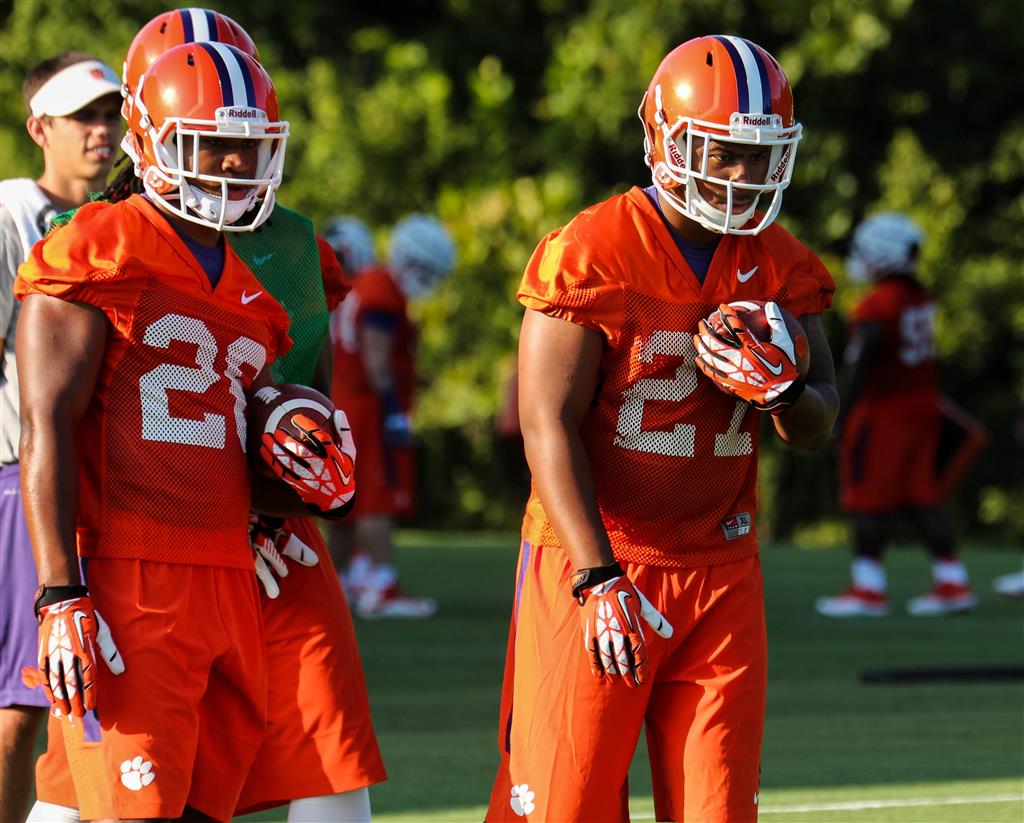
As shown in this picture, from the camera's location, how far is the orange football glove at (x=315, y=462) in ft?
13.0

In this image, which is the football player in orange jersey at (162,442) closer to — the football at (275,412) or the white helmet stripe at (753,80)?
the football at (275,412)

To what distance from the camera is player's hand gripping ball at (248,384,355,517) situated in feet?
13.0

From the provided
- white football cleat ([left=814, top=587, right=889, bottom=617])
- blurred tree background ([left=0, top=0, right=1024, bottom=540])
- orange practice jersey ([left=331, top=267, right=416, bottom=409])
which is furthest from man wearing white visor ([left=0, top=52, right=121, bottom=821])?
blurred tree background ([left=0, top=0, right=1024, bottom=540])

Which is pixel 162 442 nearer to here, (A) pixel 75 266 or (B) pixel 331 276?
(A) pixel 75 266

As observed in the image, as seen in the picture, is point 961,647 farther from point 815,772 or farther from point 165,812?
point 165,812

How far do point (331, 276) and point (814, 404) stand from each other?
1279mm

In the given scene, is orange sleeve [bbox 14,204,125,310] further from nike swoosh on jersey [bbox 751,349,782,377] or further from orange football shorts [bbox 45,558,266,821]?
nike swoosh on jersey [bbox 751,349,782,377]

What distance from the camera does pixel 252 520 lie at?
4.19m

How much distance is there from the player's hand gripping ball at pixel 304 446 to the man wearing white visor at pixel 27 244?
89 centimetres

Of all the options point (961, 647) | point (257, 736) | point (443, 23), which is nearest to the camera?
point (257, 736)

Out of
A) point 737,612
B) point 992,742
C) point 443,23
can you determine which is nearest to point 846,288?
point 443,23

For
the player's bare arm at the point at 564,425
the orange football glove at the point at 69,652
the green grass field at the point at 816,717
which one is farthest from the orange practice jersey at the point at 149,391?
the green grass field at the point at 816,717

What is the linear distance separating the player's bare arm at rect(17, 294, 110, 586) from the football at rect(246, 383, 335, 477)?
406 mm

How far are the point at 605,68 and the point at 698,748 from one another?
18.5 meters
